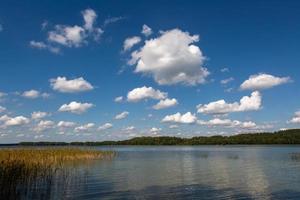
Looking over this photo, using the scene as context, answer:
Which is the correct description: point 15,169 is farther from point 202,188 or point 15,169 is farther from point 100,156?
point 100,156

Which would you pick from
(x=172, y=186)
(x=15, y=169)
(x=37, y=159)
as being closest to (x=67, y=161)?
(x=37, y=159)

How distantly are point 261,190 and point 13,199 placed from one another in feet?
47.1

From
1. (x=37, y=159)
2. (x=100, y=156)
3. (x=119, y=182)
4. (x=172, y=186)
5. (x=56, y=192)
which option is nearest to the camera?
(x=56, y=192)

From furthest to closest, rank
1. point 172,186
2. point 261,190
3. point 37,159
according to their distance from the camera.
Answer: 1. point 37,159
2. point 172,186
3. point 261,190

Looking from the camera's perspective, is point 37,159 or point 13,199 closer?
point 13,199

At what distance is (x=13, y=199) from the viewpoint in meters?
18.7

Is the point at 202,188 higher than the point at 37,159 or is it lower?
lower

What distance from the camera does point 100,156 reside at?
188 feet

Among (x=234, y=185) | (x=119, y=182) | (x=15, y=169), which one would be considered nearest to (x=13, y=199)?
(x=15, y=169)

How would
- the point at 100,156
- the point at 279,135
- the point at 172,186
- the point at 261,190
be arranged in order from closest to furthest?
the point at 261,190 < the point at 172,186 < the point at 100,156 < the point at 279,135

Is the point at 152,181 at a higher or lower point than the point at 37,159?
lower

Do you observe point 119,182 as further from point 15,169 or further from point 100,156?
point 100,156

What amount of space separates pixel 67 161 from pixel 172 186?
783 inches

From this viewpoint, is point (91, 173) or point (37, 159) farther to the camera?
point (91, 173)
